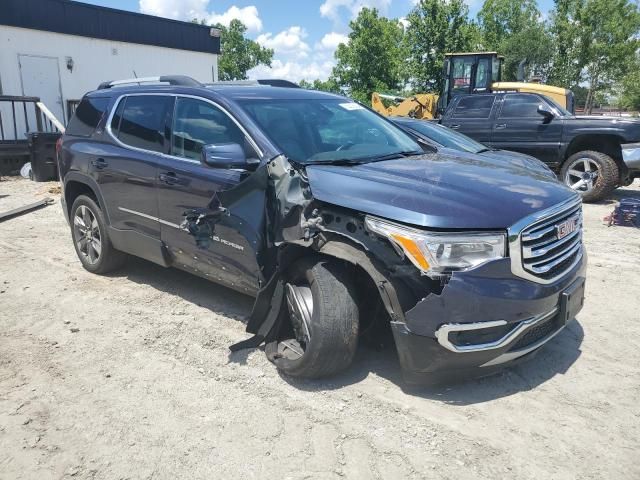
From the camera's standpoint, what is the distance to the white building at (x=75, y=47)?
53.9ft

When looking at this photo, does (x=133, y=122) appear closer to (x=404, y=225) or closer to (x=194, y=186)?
(x=194, y=186)

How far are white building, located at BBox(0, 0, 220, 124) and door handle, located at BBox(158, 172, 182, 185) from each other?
14.8 metres

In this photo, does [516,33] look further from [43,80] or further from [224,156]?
[224,156]

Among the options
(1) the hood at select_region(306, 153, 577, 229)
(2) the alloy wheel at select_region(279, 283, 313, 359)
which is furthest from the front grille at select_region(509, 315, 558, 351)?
(2) the alloy wheel at select_region(279, 283, 313, 359)

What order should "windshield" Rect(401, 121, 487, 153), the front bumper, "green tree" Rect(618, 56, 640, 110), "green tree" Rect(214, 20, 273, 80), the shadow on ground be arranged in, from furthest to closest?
"green tree" Rect(214, 20, 273, 80) < "green tree" Rect(618, 56, 640, 110) < "windshield" Rect(401, 121, 487, 153) < the shadow on ground < the front bumper

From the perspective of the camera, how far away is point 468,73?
1595 centimetres

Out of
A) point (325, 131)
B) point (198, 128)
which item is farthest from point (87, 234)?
point (325, 131)

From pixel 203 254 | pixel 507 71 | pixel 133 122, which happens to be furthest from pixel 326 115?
pixel 507 71

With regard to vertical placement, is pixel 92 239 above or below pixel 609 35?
below

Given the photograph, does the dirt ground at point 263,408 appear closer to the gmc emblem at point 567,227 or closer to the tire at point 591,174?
the gmc emblem at point 567,227

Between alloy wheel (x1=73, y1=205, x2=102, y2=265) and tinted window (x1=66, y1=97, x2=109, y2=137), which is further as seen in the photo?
alloy wheel (x1=73, y1=205, x2=102, y2=265)

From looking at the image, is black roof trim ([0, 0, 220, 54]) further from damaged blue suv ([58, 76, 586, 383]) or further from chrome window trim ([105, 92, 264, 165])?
damaged blue suv ([58, 76, 586, 383])

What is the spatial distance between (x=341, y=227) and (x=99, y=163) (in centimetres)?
294

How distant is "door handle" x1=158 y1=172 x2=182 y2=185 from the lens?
4223mm
